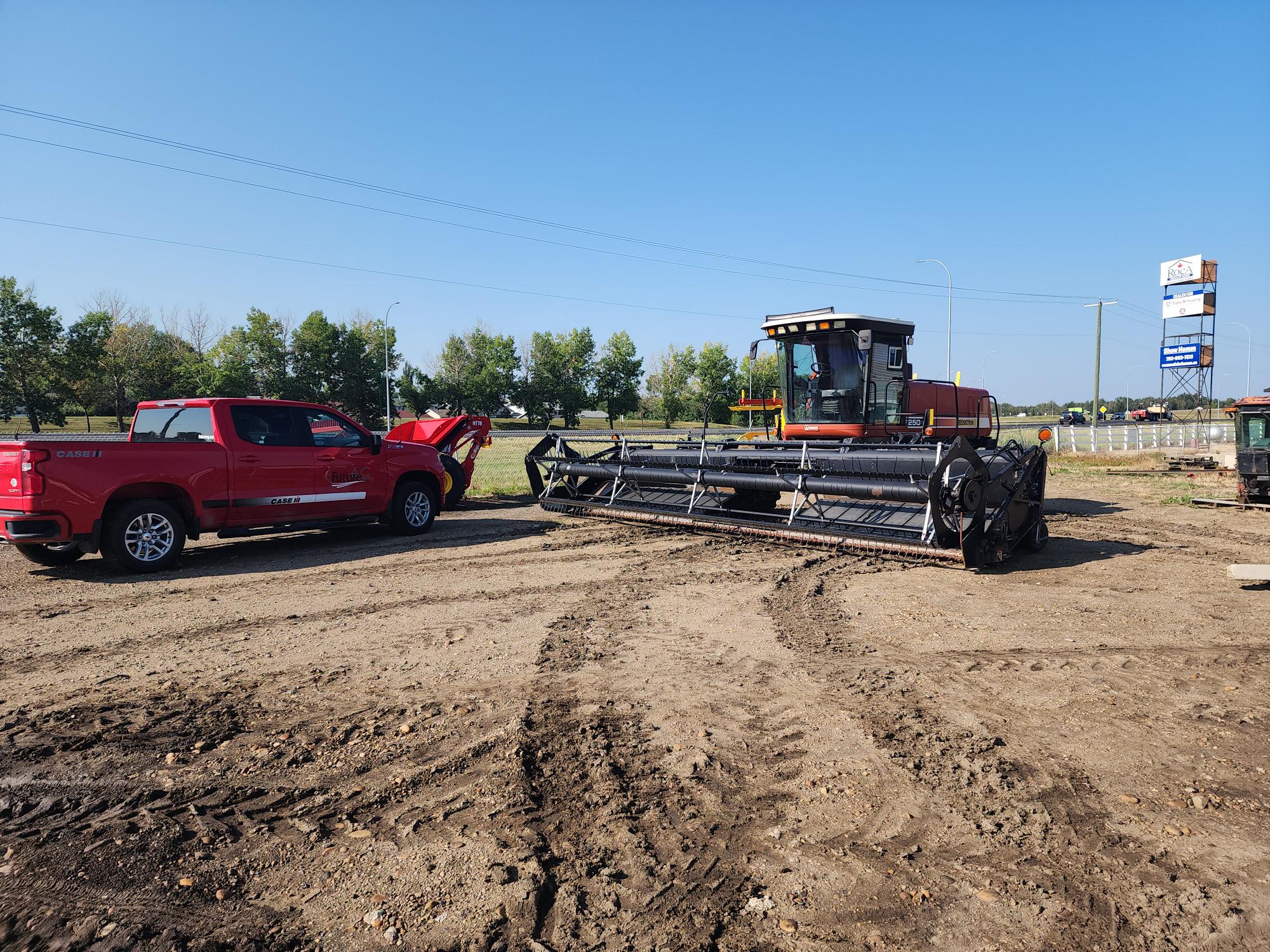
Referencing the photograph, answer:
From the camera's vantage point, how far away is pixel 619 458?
40.4 feet

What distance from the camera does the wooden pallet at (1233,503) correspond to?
13.7 m

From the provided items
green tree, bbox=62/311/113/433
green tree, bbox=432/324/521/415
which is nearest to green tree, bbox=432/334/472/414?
green tree, bbox=432/324/521/415

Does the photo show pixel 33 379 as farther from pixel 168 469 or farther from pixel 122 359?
pixel 168 469

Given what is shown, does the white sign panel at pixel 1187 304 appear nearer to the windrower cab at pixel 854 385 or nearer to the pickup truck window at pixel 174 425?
the windrower cab at pixel 854 385

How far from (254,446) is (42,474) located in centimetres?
209

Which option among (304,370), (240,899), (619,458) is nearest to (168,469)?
(619,458)

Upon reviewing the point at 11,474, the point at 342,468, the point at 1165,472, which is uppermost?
the point at 11,474

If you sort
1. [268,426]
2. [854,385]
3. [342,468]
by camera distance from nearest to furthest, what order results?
[268,426] → [342,468] → [854,385]

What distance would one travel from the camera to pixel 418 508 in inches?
440

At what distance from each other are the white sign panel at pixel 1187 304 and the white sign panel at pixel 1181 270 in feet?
2.95

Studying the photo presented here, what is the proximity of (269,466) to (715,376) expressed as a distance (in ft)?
210

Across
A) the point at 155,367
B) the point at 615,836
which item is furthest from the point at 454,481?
the point at 155,367

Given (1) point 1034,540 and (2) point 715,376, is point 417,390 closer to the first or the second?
(2) point 715,376

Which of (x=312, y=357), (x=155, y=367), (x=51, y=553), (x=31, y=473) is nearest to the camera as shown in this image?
(x=31, y=473)
